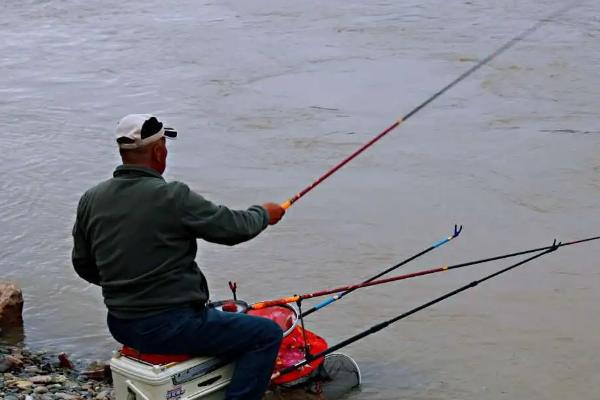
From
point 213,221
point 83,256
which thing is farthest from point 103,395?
point 213,221

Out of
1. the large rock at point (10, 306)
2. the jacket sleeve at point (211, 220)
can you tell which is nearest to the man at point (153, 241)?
the jacket sleeve at point (211, 220)

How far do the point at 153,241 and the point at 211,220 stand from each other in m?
0.21

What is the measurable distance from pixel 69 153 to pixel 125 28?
7.21m

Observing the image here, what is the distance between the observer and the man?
351cm

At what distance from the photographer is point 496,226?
7.69 m

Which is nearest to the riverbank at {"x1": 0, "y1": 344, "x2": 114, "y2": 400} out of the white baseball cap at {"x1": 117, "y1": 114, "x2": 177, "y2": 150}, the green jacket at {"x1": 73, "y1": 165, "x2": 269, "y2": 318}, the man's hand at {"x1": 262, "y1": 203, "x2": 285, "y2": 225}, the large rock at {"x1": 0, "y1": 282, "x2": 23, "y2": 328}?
the large rock at {"x1": 0, "y1": 282, "x2": 23, "y2": 328}

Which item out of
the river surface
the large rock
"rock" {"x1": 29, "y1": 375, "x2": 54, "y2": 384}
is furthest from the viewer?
the river surface

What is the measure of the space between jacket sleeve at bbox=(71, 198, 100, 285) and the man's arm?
438 mm

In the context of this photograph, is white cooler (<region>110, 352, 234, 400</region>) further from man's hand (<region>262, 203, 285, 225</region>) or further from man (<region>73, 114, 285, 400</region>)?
man's hand (<region>262, 203, 285, 225</region>)

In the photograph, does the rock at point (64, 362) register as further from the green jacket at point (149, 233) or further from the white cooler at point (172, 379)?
the green jacket at point (149, 233)

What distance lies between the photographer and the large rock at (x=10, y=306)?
5.80 meters

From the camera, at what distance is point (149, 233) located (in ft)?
11.5

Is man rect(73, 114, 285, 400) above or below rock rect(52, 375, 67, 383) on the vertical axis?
above

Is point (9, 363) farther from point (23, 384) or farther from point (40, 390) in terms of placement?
point (40, 390)
